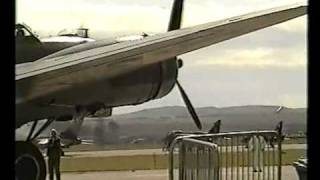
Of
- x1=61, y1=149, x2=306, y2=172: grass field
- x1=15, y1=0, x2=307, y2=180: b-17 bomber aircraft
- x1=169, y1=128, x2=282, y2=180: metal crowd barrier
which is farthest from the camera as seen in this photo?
x1=169, y1=128, x2=282, y2=180: metal crowd barrier

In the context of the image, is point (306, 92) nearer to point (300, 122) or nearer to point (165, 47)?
point (300, 122)

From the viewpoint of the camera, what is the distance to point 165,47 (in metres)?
2.00

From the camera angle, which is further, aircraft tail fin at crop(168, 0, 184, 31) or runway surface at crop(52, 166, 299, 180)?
runway surface at crop(52, 166, 299, 180)

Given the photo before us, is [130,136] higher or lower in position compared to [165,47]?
lower

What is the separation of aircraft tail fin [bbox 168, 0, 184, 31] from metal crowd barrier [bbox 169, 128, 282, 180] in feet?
1.70

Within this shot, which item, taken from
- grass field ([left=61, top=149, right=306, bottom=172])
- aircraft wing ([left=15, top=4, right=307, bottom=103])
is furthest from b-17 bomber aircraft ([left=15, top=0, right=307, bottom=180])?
grass field ([left=61, top=149, right=306, bottom=172])

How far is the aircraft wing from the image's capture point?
161 centimetres

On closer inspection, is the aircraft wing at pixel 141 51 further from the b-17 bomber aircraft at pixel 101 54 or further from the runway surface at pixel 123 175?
the runway surface at pixel 123 175

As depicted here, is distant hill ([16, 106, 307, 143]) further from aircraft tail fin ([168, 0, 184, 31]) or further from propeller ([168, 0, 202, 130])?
aircraft tail fin ([168, 0, 184, 31])

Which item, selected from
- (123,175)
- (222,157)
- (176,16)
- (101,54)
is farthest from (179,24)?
(123,175)

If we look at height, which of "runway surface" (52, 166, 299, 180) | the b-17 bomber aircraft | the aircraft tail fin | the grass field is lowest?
"runway surface" (52, 166, 299, 180)

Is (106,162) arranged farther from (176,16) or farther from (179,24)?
(176,16)
